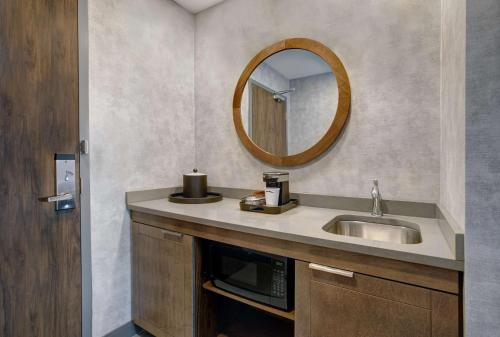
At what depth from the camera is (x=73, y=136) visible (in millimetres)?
1460

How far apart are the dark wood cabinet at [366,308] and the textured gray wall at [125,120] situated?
125 cm

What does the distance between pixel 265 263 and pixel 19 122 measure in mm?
1406

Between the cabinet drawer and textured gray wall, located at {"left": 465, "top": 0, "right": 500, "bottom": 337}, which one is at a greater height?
textured gray wall, located at {"left": 465, "top": 0, "right": 500, "bottom": 337}

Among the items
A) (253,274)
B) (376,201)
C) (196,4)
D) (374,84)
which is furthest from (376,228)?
(196,4)

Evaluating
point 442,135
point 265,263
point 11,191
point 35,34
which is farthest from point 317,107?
point 11,191

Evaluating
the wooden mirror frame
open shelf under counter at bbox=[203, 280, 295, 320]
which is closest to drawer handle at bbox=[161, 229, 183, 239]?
open shelf under counter at bbox=[203, 280, 295, 320]

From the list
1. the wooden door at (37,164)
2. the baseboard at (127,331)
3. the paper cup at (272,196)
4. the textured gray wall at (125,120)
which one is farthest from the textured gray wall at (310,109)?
the baseboard at (127,331)

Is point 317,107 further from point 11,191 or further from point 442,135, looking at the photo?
point 11,191

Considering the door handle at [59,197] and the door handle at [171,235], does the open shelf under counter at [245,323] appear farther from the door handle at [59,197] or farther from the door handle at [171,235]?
the door handle at [59,197]

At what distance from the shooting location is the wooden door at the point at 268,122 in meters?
1.80

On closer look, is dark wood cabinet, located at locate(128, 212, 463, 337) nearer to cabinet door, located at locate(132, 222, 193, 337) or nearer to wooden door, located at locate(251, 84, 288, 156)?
cabinet door, located at locate(132, 222, 193, 337)

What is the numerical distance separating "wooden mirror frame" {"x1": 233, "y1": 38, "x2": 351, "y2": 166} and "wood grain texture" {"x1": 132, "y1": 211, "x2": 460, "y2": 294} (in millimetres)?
706

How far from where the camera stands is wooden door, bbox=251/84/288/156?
5.89ft

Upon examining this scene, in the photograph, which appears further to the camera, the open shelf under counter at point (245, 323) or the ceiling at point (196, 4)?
the ceiling at point (196, 4)
